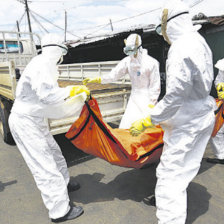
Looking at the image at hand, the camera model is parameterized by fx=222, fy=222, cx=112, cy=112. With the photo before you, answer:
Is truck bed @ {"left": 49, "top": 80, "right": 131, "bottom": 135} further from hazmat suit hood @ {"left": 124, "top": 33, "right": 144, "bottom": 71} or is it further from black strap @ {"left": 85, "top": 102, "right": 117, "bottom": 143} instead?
black strap @ {"left": 85, "top": 102, "right": 117, "bottom": 143}

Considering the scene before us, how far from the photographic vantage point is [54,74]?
217cm

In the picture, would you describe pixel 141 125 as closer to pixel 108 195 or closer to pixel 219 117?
pixel 108 195

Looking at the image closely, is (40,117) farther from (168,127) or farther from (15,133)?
(168,127)

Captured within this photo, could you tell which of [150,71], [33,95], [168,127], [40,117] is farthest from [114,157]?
[150,71]

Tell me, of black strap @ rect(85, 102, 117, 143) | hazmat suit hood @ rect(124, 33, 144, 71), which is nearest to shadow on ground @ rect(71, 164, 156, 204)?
black strap @ rect(85, 102, 117, 143)

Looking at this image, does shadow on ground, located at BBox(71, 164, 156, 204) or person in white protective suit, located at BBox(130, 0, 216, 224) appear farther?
shadow on ground, located at BBox(71, 164, 156, 204)

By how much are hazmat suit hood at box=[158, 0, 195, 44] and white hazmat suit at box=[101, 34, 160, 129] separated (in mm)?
1134

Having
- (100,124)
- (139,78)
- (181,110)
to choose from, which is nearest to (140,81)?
(139,78)

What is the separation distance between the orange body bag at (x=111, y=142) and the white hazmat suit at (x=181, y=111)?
11.9 inches

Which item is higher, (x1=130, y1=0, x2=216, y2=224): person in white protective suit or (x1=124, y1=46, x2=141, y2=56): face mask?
(x1=124, y1=46, x2=141, y2=56): face mask

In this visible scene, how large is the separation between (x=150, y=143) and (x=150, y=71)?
3.65 feet

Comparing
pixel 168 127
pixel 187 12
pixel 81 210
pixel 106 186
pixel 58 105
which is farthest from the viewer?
pixel 106 186

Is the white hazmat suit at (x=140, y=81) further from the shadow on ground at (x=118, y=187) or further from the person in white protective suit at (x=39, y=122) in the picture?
the person in white protective suit at (x=39, y=122)

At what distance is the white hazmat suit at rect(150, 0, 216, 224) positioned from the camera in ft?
5.55
